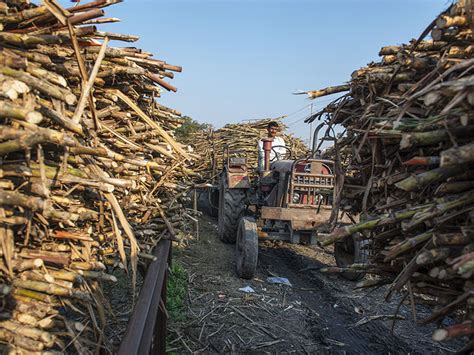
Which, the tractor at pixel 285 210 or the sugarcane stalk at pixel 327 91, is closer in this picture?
the sugarcane stalk at pixel 327 91

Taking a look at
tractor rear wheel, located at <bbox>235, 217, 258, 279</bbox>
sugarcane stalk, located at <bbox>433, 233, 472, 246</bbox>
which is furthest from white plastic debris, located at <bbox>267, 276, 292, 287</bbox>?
sugarcane stalk, located at <bbox>433, 233, 472, 246</bbox>

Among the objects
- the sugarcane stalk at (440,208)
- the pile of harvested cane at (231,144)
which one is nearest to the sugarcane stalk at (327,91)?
the sugarcane stalk at (440,208)

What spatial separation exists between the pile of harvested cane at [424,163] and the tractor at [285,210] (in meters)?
3.40

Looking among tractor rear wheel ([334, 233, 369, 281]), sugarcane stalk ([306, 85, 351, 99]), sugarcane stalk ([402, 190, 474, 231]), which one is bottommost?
tractor rear wheel ([334, 233, 369, 281])

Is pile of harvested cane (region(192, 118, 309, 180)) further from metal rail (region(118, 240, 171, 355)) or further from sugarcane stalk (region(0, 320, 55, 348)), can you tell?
sugarcane stalk (region(0, 320, 55, 348))

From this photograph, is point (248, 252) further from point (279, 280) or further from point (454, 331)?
point (454, 331)

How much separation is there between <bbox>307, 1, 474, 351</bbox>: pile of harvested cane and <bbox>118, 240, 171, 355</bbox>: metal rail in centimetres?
120

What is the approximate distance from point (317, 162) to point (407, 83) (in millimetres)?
4795

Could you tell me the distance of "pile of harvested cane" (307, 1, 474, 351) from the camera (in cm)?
183

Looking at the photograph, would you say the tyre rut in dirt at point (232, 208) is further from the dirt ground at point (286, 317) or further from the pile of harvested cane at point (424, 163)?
the pile of harvested cane at point (424, 163)

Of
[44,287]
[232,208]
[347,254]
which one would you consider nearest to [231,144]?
[232,208]

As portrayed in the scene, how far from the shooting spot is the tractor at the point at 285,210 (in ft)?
21.9

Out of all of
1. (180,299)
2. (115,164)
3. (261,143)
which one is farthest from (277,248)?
(115,164)

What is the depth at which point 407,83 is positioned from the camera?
2508mm
